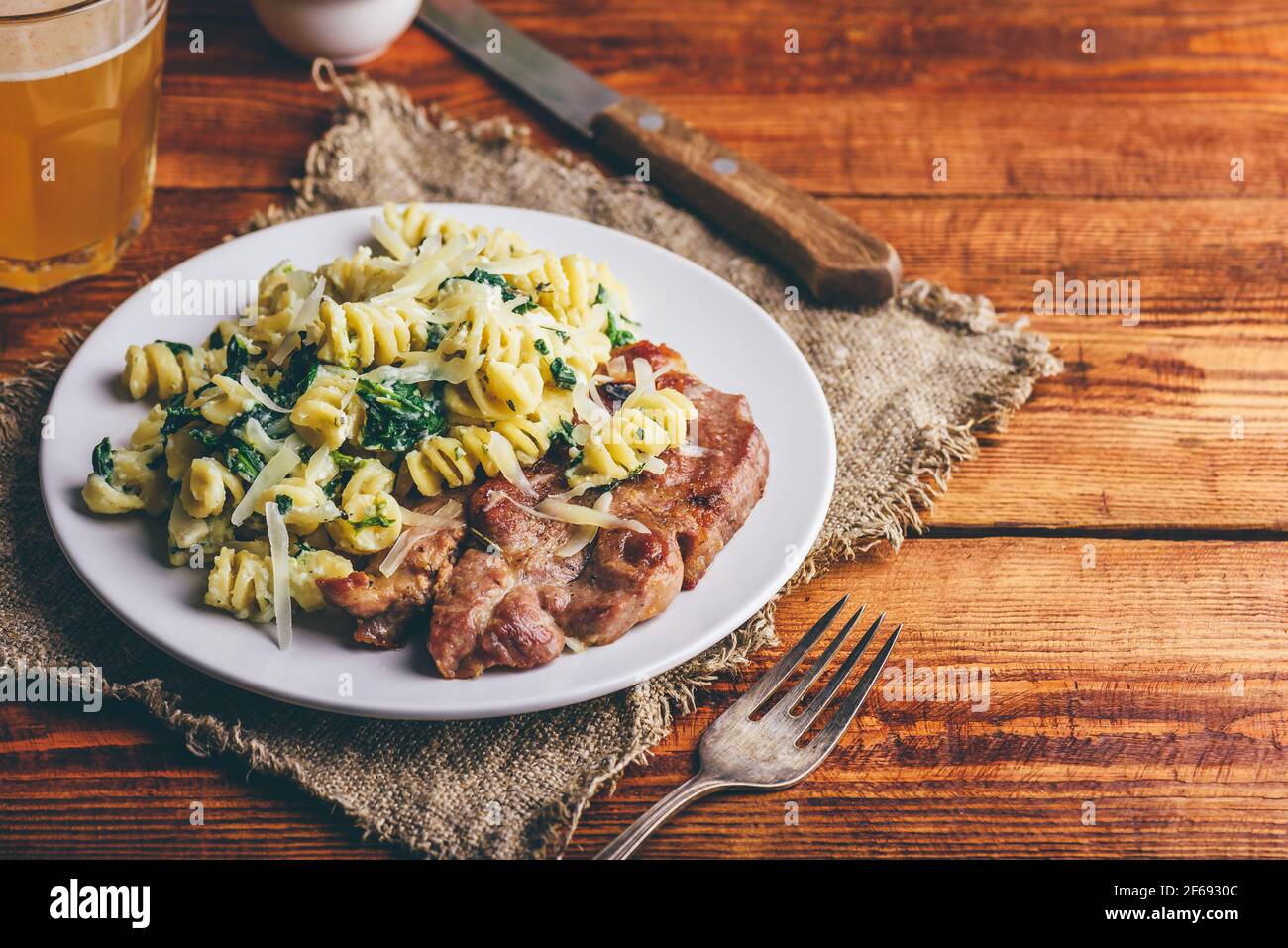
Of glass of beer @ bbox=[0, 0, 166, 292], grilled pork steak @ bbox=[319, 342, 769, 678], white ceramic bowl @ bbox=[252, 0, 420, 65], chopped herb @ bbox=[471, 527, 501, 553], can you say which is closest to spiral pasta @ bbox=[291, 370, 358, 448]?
grilled pork steak @ bbox=[319, 342, 769, 678]

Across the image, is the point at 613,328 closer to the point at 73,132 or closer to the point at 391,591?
the point at 391,591

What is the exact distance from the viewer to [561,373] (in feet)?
10.3

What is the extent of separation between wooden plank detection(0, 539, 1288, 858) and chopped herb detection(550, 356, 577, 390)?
785 mm

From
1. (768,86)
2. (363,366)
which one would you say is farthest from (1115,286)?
(363,366)

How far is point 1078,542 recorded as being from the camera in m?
3.49

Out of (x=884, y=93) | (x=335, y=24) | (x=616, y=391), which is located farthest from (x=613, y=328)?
(x=884, y=93)

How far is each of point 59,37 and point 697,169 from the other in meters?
1.95

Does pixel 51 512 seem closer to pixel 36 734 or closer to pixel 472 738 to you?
pixel 36 734

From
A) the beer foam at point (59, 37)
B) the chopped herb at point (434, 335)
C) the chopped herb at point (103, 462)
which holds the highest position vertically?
the beer foam at point (59, 37)

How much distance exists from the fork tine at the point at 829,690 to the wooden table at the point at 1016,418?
0.12 metres

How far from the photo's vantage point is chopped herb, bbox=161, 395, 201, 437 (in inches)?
122

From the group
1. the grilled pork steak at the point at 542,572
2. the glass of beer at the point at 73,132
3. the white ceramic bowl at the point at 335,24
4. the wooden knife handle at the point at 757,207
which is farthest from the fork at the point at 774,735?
the white ceramic bowl at the point at 335,24

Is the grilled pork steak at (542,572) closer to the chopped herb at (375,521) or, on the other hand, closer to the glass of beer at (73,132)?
the chopped herb at (375,521)

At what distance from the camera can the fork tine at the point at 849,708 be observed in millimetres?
2896
